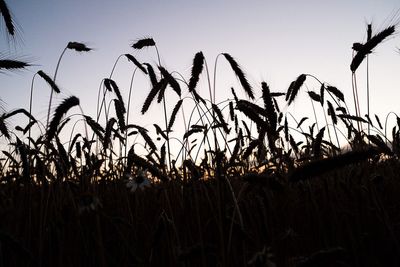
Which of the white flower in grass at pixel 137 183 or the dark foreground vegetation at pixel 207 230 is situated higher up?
the white flower in grass at pixel 137 183

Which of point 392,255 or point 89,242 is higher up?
point 89,242

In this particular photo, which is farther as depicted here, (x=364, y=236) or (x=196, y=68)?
(x=196, y=68)

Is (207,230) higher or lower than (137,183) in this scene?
lower

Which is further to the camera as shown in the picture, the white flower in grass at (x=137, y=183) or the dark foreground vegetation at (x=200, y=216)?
the white flower in grass at (x=137, y=183)

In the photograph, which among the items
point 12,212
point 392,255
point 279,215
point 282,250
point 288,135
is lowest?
point 392,255

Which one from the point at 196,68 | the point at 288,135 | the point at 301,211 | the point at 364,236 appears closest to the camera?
the point at 364,236

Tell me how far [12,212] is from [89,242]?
0.84 metres

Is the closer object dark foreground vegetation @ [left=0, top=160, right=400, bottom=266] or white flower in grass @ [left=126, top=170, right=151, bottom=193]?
dark foreground vegetation @ [left=0, top=160, right=400, bottom=266]

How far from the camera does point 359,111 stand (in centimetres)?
454

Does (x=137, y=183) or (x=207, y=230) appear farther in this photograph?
(x=137, y=183)

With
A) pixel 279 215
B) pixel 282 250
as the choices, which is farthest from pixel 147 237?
pixel 279 215

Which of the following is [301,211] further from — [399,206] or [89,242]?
[89,242]

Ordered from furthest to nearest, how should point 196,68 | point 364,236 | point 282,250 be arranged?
point 196,68 < point 364,236 < point 282,250

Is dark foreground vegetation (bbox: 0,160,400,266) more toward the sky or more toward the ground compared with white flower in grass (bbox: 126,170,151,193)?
more toward the ground
